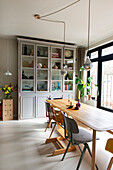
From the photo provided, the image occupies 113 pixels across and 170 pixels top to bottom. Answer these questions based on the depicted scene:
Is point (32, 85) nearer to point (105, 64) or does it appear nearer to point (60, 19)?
point (60, 19)

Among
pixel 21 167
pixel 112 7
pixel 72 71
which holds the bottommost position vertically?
pixel 21 167

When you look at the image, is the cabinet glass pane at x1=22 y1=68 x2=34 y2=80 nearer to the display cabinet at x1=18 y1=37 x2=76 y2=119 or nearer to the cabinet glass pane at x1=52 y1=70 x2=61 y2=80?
the display cabinet at x1=18 y1=37 x2=76 y2=119

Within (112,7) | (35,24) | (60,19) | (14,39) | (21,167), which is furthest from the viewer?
(14,39)

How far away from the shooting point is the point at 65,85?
4590 mm

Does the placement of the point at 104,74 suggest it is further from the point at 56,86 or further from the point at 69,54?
the point at 56,86

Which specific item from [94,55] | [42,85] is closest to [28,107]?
[42,85]

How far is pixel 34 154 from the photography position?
6.93ft

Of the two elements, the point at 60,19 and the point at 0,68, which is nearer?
the point at 60,19

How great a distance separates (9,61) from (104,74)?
3.38m

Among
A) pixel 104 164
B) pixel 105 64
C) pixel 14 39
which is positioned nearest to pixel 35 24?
pixel 14 39

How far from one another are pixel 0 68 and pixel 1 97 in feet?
3.31

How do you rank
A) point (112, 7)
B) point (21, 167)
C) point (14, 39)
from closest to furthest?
1. point (21, 167)
2. point (112, 7)
3. point (14, 39)

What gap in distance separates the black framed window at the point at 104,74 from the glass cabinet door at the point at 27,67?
235cm

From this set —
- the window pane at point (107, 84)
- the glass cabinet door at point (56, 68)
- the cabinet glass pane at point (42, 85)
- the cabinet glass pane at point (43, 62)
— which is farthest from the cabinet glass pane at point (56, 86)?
the window pane at point (107, 84)
